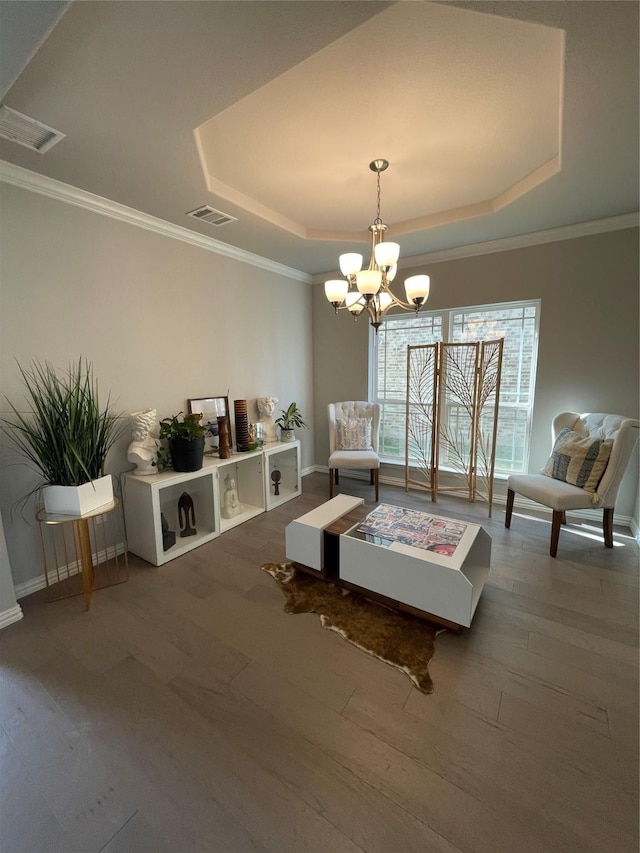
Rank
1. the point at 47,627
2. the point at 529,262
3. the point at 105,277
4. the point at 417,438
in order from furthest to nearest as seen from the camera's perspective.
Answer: the point at 417,438, the point at 529,262, the point at 105,277, the point at 47,627

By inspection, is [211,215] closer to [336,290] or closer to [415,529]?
[336,290]

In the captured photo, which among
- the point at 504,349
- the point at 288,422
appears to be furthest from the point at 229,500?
the point at 504,349

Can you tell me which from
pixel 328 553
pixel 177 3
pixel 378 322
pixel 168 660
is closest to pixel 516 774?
pixel 328 553

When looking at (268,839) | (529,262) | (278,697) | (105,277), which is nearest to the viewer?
(268,839)

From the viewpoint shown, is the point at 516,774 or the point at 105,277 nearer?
the point at 516,774

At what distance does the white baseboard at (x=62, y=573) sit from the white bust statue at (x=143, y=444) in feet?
2.08

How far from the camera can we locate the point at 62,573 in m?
2.38

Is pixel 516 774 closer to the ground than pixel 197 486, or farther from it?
closer to the ground

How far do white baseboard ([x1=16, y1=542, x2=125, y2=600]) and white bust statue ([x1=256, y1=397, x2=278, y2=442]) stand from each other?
5.55ft

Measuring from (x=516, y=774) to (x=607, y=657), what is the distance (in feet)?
2.84

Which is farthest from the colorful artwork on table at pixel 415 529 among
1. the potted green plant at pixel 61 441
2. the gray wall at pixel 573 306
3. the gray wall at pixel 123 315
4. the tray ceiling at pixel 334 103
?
the tray ceiling at pixel 334 103

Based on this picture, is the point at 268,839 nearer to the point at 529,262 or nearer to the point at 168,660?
the point at 168,660

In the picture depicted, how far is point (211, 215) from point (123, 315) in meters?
1.02

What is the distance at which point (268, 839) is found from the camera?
106cm
